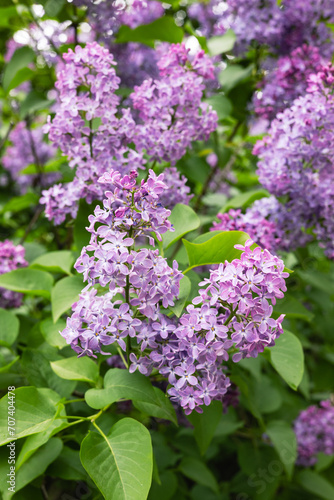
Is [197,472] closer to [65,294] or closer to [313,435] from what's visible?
[313,435]

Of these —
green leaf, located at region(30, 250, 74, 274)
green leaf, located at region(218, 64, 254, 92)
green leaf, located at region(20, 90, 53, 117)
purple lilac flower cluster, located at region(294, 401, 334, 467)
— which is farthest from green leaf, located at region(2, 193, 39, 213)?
purple lilac flower cluster, located at region(294, 401, 334, 467)

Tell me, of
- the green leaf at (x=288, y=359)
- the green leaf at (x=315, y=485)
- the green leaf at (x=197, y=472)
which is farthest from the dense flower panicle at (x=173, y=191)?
the green leaf at (x=315, y=485)

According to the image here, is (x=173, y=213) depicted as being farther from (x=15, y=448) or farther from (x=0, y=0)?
(x=0, y=0)

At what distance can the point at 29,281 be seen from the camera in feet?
5.76

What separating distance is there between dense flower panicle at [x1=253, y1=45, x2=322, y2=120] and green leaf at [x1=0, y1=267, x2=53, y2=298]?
137 centimetres

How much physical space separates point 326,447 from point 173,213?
189 cm

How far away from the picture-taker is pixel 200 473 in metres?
2.12

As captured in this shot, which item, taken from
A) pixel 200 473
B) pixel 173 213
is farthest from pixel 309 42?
pixel 200 473

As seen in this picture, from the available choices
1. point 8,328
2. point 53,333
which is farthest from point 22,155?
Result: point 53,333

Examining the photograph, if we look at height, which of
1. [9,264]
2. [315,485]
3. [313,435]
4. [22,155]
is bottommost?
[315,485]

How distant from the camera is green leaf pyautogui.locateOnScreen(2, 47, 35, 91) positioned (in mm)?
2209

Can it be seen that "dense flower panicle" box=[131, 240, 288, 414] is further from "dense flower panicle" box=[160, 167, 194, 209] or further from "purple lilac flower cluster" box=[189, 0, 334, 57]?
"purple lilac flower cluster" box=[189, 0, 334, 57]

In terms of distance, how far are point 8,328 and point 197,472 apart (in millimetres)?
1106

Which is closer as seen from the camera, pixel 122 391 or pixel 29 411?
pixel 122 391
